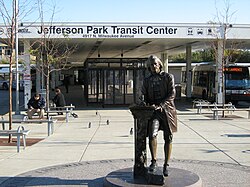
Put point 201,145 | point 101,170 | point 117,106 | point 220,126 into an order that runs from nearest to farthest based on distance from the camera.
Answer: point 101,170 → point 201,145 → point 220,126 → point 117,106

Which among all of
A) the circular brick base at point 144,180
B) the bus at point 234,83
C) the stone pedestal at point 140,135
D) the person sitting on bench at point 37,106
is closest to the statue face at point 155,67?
the stone pedestal at point 140,135

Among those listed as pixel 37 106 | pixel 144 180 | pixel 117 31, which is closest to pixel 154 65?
pixel 144 180

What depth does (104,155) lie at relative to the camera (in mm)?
9945

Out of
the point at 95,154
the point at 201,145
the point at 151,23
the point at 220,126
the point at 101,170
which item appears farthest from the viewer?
the point at 151,23

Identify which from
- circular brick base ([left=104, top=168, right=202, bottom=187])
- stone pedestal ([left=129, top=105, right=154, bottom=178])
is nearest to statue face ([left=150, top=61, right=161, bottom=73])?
stone pedestal ([left=129, top=105, right=154, bottom=178])

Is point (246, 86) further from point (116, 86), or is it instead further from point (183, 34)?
point (116, 86)

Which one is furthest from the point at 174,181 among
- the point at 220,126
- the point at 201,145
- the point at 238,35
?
the point at 238,35

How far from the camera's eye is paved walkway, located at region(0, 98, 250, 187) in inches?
296

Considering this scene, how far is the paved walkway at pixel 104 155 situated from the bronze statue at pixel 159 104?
0.98 meters

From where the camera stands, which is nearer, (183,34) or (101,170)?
(101,170)

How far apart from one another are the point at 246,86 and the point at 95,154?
63.9 ft

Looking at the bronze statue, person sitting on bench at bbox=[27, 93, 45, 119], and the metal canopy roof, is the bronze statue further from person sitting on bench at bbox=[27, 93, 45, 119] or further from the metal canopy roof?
the metal canopy roof

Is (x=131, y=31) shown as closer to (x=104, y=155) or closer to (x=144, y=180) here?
(x=104, y=155)

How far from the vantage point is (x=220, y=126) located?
631 inches
